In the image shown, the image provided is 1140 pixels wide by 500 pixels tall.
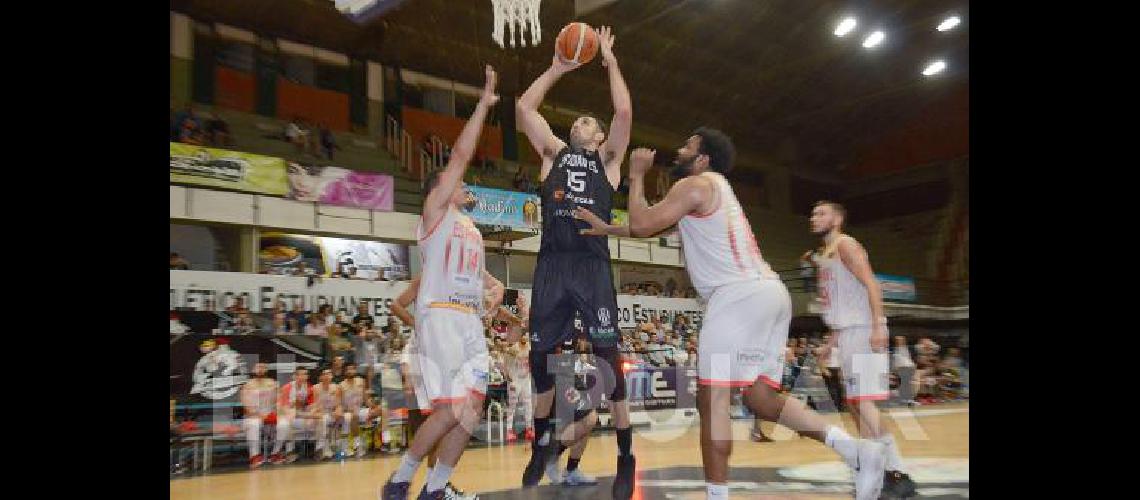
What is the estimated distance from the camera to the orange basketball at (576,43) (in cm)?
514

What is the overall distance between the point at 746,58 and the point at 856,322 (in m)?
10.0

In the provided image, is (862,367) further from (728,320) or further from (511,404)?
(511,404)

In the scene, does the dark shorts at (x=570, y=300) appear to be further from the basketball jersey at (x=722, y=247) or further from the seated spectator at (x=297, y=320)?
the seated spectator at (x=297, y=320)

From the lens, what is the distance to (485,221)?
1333 cm

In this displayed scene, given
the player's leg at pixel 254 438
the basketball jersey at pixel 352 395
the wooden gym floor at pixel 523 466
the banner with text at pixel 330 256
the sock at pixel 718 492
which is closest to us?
the sock at pixel 718 492

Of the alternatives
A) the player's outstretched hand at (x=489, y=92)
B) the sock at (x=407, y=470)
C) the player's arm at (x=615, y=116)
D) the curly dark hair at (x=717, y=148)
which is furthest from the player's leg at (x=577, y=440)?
the player's outstretched hand at (x=489, y=92)

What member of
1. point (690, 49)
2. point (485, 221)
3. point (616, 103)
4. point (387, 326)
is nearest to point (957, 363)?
point (690, 49)

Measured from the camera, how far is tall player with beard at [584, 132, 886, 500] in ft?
12.5

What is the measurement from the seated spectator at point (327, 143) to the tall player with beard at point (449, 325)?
9914 millimetres

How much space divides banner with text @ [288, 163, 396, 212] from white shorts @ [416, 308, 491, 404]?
9310mm

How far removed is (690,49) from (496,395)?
25.4ft

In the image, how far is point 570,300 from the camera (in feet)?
16.1

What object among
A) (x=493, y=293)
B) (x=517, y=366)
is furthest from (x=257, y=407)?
(x=493, y=293)
